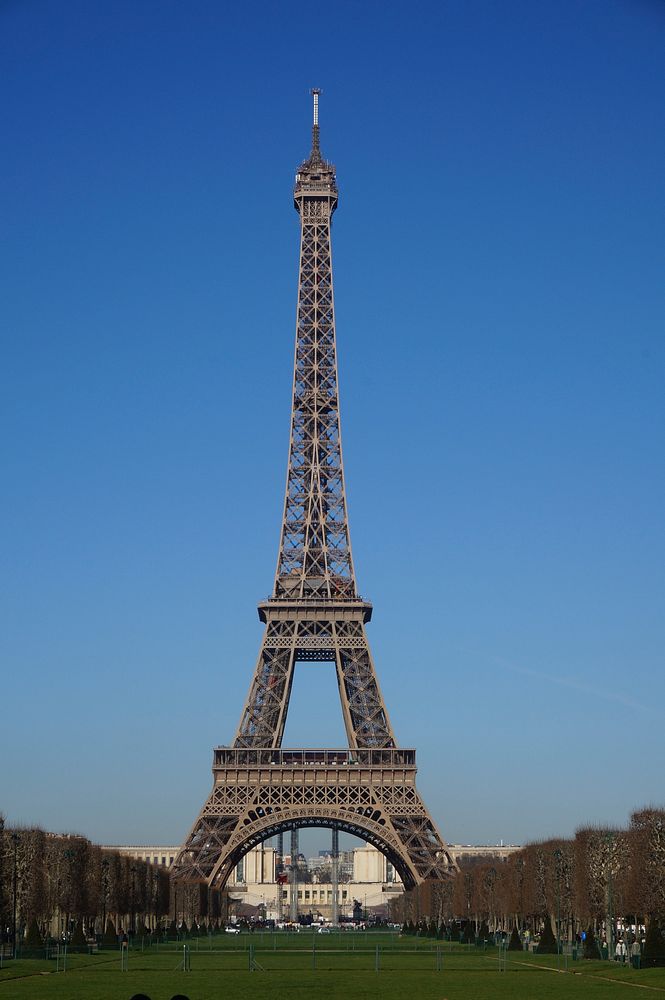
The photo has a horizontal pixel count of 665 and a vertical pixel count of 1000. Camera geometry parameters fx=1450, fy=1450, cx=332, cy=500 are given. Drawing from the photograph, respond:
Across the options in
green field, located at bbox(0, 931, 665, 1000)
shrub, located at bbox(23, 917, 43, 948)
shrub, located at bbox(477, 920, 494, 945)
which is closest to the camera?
green field, located at bbox(0, 931, 665, 1000)

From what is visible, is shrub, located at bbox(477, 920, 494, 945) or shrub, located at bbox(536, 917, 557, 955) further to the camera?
shrub, located at bbox(477, 920, 494, 945)

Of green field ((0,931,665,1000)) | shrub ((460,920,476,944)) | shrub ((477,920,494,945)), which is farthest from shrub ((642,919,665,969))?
shrub ((460,920,476,944))

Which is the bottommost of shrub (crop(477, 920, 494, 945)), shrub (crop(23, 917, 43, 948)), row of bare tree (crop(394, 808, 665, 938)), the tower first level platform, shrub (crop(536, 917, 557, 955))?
shrub (crop(477, 920, 494, 945))

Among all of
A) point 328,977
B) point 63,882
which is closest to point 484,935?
point 63,882

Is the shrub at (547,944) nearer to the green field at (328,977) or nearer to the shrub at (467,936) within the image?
the green field at (328,977)

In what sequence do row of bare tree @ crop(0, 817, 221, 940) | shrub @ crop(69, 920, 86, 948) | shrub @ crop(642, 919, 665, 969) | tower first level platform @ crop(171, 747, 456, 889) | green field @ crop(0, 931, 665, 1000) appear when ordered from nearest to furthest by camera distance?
green field @ crop(0, 931, 665, 1000) → shrub @ crop(642, 919, 665, 969) → shrub @ crop(69, 920, 86, 948) → row of bare tree @ crop(0, 817, 221, 940) → tower first level platform @ crop(171, 747, 456, 889)

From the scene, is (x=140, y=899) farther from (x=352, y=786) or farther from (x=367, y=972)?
(x=367, y=972)

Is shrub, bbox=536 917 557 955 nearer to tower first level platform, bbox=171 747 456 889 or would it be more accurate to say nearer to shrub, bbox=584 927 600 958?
shrub, bbox=584 927 600 958

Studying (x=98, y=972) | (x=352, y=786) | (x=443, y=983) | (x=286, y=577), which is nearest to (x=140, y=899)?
(x=352, y=786)

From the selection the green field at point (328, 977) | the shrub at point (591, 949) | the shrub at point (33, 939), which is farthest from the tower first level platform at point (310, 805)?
the shrub at point (591, 949)
